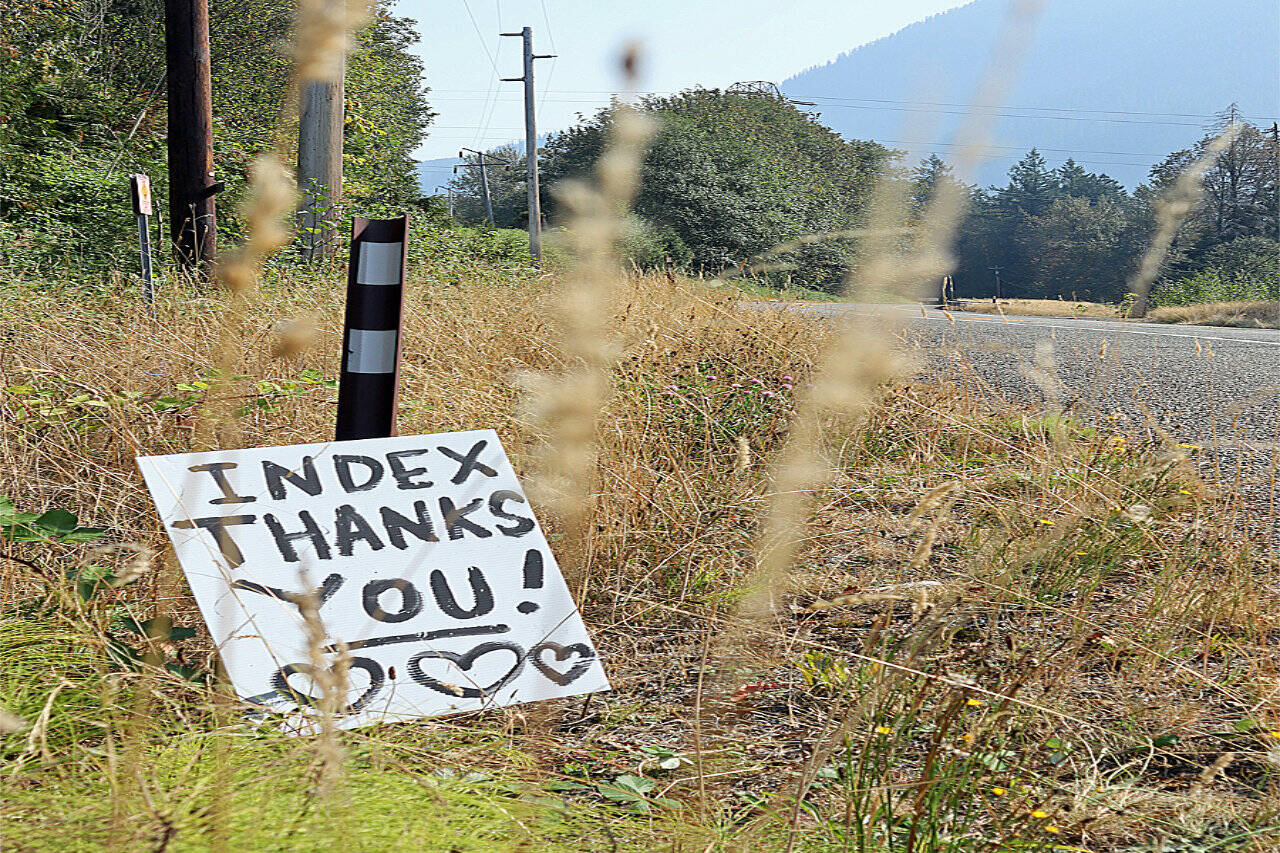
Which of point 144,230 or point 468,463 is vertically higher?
point 144,230

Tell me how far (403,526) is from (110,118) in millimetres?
11520

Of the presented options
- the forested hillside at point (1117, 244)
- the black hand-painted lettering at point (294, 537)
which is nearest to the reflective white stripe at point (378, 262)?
the black hand-painted lettering at point (294, 537)

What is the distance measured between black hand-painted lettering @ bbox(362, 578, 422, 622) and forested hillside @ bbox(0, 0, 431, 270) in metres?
0.64

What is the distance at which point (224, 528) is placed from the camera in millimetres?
1438

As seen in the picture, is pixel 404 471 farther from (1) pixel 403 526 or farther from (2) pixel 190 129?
(2) pixel 190 129

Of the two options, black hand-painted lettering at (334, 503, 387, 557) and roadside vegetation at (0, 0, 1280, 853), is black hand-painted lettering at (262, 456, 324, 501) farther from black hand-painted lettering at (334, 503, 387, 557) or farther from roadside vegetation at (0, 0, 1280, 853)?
roadside vegetation at (0, 0, 1280, 853)

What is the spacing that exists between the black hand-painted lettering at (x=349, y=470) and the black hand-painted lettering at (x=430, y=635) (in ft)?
0.93

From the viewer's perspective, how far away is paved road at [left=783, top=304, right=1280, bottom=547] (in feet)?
8.25

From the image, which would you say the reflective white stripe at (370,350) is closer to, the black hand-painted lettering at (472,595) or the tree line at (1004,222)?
the black hand-painted lettering at (472,595)

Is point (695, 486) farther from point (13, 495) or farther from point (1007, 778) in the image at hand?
point (13, 495)

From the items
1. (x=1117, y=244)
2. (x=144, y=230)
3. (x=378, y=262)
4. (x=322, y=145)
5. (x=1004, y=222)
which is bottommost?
(x=378, y=262)

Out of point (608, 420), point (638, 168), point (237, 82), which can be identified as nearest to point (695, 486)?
point (608, 420)

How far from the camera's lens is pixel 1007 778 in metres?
1.35

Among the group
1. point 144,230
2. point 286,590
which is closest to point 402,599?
point 286,590
